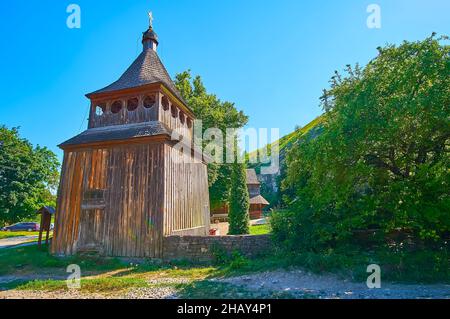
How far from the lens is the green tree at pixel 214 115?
26422 mm

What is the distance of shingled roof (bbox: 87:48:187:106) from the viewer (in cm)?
1440

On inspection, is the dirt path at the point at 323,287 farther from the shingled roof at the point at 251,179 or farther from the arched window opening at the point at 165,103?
the shingled roof at the point at 251,179

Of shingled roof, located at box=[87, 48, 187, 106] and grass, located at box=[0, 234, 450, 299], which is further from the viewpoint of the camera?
shingled roof, located at box=[87, 48, 187, 106]

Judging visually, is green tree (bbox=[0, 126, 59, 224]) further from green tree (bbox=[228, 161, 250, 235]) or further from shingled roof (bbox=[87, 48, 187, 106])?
green tree (bbox=[228, 161, 250, 235])

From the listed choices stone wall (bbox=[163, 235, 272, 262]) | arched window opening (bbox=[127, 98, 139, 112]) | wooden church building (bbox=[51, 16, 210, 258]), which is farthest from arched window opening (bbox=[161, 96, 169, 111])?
stone wall (bbox=[163, 235, 272, 262])

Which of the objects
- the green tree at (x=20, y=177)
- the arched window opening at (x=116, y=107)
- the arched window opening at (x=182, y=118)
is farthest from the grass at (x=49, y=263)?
the green tree at (x=20, y=177)

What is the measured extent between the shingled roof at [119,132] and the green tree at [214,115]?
1267cm

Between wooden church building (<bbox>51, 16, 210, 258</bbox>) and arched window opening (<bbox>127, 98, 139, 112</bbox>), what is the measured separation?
0.07ft

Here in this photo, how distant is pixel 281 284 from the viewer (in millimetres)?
7398

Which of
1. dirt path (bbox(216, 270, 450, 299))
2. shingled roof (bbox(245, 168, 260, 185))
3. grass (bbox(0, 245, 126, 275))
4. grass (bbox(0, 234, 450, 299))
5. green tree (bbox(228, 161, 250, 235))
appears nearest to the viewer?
dirt path (bbox(216, 270, 450, 299))

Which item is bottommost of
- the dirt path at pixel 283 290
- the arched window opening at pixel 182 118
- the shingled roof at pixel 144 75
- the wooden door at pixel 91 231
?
the dirt path at pixel 283 290

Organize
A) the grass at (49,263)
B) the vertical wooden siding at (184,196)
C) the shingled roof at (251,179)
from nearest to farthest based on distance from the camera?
the grass at (49,263)
the vertical wooden siding at (184,196)
the shingled roof at (251,179)

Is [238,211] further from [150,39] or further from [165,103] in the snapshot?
[150,39]
